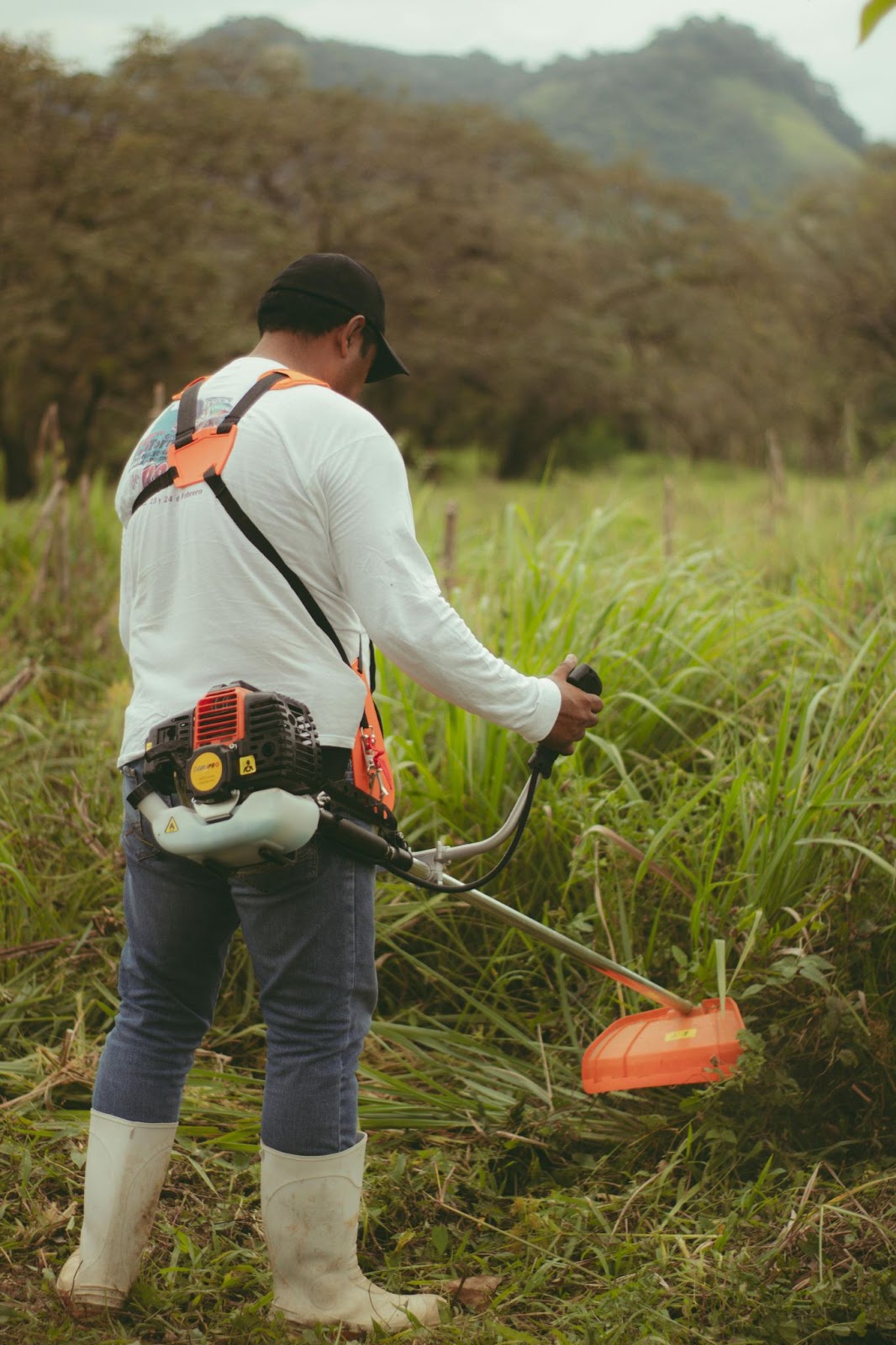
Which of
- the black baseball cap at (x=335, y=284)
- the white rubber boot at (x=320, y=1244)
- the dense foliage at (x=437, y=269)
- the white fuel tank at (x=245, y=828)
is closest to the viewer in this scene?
the white fuel tank at (x=245, y=828)

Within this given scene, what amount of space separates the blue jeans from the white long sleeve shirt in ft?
0.78

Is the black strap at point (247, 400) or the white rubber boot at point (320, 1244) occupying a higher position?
the black strap at point (247, 400)

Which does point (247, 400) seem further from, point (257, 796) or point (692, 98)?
point (692, 98)

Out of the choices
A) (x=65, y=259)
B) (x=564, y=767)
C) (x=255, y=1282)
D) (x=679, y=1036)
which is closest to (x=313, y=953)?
(x=255, y=1282)

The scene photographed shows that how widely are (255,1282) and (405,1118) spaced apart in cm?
61

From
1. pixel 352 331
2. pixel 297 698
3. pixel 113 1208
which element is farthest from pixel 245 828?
pixel 352 331

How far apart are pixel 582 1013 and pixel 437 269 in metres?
19.3

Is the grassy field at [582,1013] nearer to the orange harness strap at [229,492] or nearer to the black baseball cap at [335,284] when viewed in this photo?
the orange harness strap at [229,492]

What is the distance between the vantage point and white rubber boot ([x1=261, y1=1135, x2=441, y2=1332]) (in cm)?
214

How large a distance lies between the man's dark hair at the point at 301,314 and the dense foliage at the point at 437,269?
412cm

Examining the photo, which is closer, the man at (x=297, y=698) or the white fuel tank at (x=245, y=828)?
the white fuel tank at (x=245, y=828)

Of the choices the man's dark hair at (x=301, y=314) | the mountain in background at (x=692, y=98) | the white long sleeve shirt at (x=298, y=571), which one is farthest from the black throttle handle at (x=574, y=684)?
the mountain in background at (x=692, y=98)

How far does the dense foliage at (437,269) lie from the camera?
11.5 meters

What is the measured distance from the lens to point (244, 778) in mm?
1898
